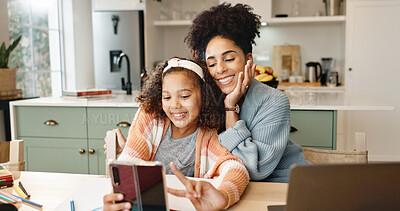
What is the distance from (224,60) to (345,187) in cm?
49

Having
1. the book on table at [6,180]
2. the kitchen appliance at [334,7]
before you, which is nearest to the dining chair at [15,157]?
the book on table at [6,180]

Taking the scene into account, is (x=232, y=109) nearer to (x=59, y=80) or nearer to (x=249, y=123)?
(x=249, y=123)

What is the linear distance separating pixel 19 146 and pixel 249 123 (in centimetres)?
75

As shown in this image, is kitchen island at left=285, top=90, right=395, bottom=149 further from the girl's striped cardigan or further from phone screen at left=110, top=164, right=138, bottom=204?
phone screen at left=110, top=164, right=138, bottom=204

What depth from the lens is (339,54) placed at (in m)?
4.12

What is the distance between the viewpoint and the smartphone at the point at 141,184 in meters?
0.55

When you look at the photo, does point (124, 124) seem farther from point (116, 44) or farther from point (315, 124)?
point (116, 44)

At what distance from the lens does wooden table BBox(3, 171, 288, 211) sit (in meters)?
0.80

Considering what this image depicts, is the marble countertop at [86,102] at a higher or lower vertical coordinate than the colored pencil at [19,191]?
higher

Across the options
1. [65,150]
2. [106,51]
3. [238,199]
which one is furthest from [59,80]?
[238,199]

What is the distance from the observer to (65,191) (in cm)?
88

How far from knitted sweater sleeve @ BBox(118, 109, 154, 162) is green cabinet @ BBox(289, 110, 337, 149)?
1194 mm

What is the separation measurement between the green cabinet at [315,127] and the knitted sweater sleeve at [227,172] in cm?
112

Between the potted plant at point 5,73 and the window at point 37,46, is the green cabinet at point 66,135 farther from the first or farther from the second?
the window at point 37,46
